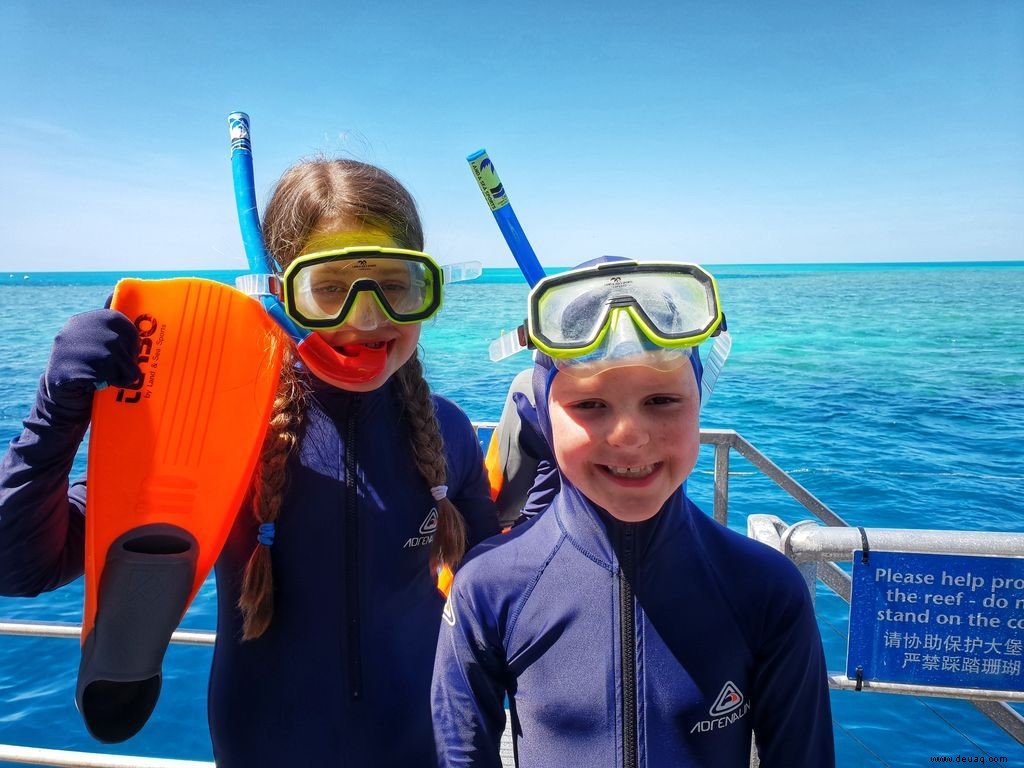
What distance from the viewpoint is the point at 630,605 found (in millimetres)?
1237

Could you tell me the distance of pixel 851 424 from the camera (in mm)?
11703

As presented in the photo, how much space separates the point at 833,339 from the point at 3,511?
25.8m

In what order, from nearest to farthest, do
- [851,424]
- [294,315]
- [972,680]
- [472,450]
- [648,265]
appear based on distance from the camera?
[648,265], [294,315], [972,680], [472,450], [851,424]

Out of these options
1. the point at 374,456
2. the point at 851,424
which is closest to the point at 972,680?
the point at 374,456

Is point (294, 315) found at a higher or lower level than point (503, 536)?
higher

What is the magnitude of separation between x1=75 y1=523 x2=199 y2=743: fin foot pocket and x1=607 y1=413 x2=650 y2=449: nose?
36.2 inches

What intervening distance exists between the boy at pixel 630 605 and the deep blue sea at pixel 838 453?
0.61 metres

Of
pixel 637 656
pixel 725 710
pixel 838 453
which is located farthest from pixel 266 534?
pixel 838 453

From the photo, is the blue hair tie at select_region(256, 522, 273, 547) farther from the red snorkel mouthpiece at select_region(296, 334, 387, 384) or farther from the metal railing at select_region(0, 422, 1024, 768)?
the metal railing at select_region(0, 422, 1024, 768)

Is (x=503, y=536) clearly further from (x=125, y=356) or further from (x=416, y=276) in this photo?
(x=125, y=356)

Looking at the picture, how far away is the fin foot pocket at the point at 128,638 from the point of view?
118cm

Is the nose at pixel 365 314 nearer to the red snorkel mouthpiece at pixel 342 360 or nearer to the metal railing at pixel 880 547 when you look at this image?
the red snorkel mouthpiece at pixel 342 360

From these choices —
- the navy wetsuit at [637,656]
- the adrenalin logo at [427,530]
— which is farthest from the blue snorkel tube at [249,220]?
the navy wetsuit at [637,656]

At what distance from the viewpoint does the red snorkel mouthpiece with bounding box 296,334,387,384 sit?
4.76ft
